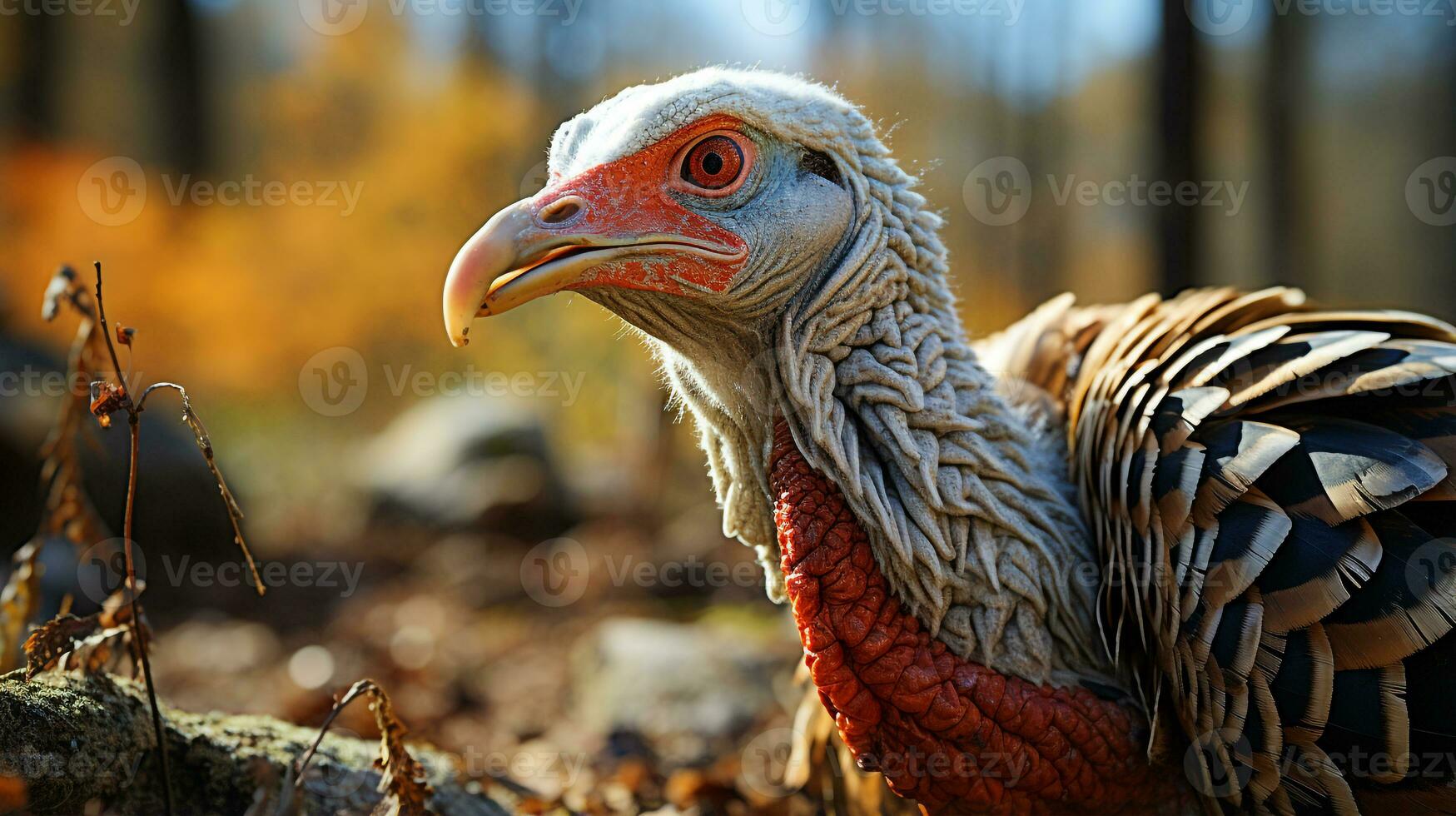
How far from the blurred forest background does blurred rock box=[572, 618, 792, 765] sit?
0.02 metres

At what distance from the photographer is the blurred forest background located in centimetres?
554

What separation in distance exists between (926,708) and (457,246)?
1375 cm

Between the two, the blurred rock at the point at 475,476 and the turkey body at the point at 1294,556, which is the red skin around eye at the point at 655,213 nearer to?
the turkey body at the point at 1294,556

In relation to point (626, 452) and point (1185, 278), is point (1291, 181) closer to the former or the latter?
point (1185, 278)

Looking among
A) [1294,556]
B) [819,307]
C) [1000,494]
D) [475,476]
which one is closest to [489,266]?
[819,307]

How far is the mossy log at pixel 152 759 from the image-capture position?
2.01 m

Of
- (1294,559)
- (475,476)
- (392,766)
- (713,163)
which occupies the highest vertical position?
(713,163)

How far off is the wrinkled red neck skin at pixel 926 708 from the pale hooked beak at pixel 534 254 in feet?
2.38

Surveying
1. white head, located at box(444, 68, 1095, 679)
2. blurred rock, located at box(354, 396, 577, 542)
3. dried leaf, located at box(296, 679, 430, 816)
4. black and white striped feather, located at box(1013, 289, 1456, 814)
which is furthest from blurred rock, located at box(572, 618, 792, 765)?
blurred rock, located at box(354, 396, 577, 542)

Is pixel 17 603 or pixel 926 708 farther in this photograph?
pixel 17 603

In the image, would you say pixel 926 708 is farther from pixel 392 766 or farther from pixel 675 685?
pixel 675 685

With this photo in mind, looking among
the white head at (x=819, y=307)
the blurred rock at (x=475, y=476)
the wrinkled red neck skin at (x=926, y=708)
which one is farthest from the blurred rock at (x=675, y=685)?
the blurred rock at (x=475, y=476)

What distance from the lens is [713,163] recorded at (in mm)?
2332

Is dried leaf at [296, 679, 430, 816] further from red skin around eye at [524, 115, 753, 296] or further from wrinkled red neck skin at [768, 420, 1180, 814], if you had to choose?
red skin around eye at [524, 115, 753, 296]
